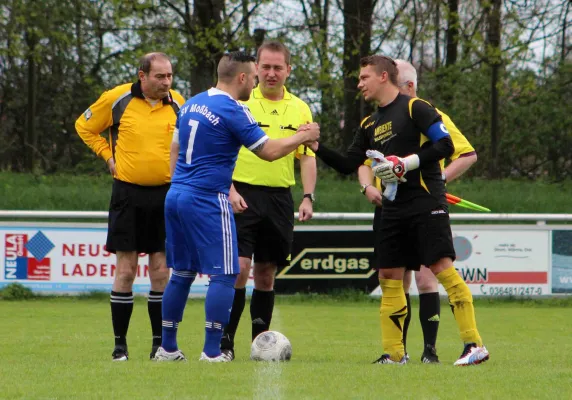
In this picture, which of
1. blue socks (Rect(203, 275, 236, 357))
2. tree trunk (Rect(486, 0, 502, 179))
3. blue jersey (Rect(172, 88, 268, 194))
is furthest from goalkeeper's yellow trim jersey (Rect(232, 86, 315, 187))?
tree trunk (Rect(486, 0, 502, 179))

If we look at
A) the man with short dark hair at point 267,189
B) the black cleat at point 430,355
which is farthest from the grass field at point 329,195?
the black cleat at point 430,355

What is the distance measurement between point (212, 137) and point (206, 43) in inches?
656

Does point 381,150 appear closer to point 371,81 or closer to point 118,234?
point 371,81

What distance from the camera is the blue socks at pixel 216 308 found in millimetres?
6691

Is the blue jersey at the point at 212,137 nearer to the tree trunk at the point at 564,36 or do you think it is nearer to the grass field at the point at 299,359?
the grass field at the point at 299,359

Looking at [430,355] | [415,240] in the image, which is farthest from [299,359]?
[415,240]

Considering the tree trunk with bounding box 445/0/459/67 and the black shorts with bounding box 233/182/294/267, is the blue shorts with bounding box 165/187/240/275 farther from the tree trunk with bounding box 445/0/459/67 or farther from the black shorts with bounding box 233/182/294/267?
A: the tree trunk with bounding box 445/0/459/67

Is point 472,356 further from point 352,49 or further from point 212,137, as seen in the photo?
point 352,49

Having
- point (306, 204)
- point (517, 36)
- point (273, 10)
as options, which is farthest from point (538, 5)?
point (306, 204)

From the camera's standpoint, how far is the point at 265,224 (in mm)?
7871

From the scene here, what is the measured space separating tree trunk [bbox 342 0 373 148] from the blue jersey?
52.9 ft

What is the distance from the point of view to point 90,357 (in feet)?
25.4

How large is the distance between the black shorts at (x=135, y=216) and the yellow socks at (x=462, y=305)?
2.16m

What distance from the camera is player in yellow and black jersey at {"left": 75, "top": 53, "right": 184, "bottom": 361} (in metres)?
7.54
